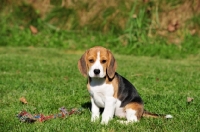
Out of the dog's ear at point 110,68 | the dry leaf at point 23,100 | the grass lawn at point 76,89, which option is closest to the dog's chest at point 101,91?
the dog's ear at point 110,68

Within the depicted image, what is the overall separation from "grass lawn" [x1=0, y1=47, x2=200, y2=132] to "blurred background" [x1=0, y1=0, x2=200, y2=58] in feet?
3.73

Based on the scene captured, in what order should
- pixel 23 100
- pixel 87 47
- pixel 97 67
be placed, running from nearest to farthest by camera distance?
pixel 97 67 → pixel 23 100 → pixel 87 47

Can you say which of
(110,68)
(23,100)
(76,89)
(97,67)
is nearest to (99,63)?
(97,67)

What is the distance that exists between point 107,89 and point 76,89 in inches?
88.9

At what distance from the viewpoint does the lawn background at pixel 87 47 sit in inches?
224

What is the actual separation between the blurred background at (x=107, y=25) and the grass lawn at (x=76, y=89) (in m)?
1.14

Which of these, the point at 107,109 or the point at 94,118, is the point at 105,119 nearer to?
the point at 107,109

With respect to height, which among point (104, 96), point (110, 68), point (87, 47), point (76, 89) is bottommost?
point (76, 89)

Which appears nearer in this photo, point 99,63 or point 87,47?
point 99,63

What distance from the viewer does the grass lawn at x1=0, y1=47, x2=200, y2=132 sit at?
4.97 m

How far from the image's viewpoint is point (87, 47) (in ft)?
44.2

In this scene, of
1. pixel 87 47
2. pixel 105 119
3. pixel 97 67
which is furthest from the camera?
pixel 87 47

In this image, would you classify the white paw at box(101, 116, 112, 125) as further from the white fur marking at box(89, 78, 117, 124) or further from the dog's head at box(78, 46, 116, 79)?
the dog's head at box(78, 46, 116, 79)

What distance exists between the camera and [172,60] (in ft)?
39.5
